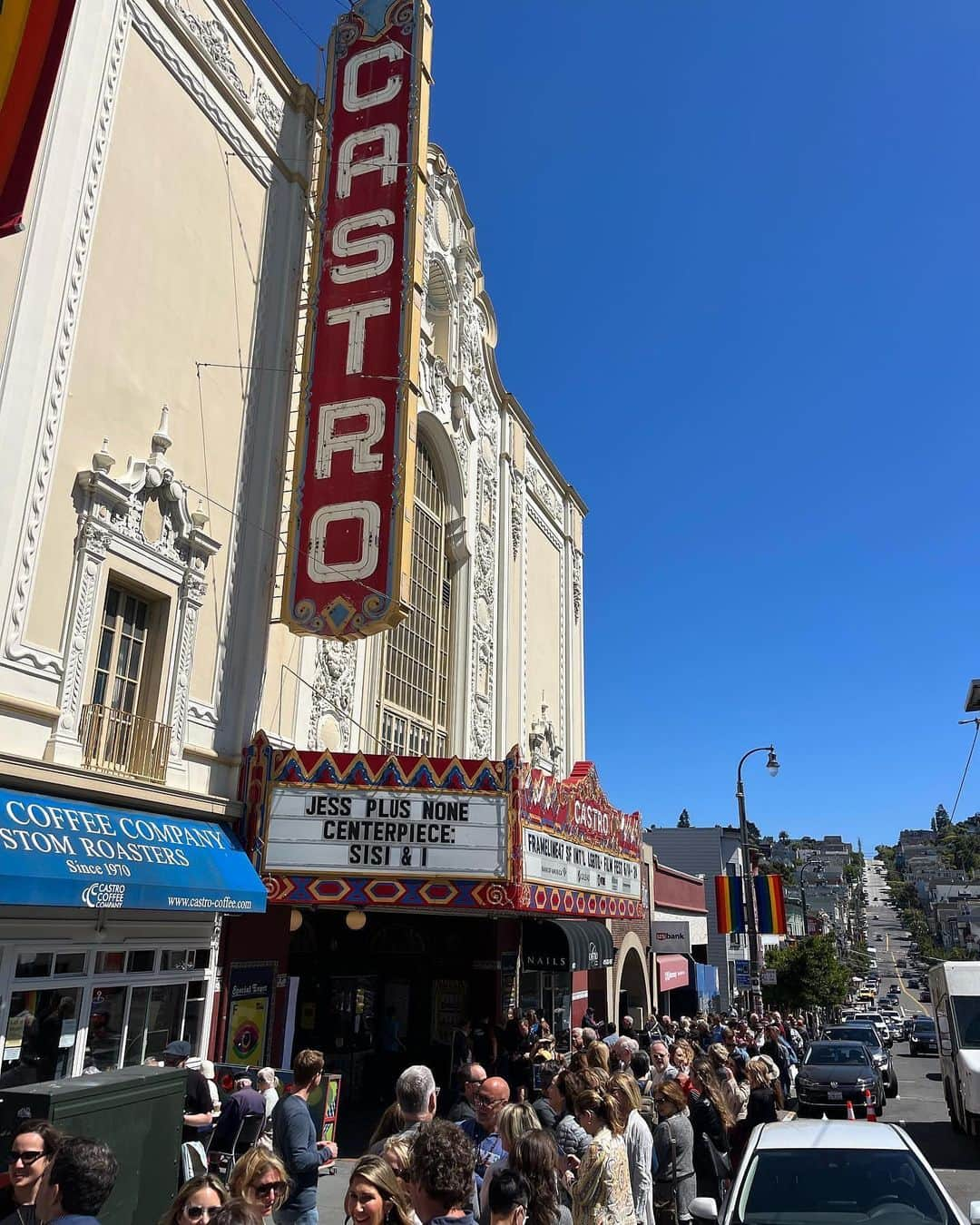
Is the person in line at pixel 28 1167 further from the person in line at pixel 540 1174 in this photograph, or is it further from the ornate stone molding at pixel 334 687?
the ornate stone molding at pixel 334 687

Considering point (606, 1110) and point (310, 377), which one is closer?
point (606, 1110)

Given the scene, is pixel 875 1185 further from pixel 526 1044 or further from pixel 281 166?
pixel 281 166

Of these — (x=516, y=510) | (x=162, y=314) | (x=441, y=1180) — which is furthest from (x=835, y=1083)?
(x=162, y=314)

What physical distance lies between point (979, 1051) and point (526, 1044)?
742cm

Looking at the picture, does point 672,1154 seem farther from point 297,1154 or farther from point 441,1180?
point 441,1180

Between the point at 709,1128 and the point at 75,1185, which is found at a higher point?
the point at 75,1185

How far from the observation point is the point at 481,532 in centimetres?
2427

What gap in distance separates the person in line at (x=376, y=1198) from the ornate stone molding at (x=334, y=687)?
475 inches

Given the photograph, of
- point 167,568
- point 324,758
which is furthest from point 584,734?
point 167,568

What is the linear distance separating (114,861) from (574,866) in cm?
894

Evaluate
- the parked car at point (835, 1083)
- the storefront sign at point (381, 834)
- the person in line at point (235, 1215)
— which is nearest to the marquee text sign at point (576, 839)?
the storefront sign at point (381, 834)

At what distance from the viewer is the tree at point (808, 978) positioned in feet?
154

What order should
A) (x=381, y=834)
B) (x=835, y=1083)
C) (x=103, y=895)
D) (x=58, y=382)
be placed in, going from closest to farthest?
(x=103, y=895) → (x=58, y=382) → (x=381, y=834) → (x=835, y=1083)

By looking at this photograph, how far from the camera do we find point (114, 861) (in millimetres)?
10789
